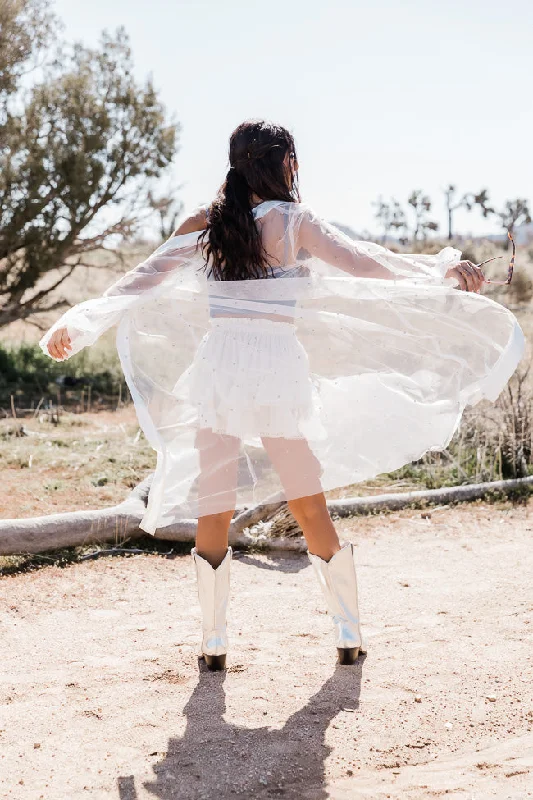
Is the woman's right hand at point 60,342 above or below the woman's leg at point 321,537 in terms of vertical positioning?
above

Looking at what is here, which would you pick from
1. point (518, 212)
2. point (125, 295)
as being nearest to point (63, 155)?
point (125, 295)

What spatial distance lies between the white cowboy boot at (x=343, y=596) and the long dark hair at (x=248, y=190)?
106 cm

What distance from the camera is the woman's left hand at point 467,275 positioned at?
2969mm

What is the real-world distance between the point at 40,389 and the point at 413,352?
7431 millimetres

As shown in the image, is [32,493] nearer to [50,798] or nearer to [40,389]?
[50,798]

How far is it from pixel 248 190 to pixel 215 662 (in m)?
1.70

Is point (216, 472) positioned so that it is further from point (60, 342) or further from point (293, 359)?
point (60, 342)

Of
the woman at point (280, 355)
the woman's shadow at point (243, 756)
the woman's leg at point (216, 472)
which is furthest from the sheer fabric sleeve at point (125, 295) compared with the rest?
the woman's shadow at point (243, 756)

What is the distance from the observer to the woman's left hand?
9.74 feet

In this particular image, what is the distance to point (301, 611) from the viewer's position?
3.73 metres

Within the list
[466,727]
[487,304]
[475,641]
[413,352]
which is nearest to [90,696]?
[466,727]

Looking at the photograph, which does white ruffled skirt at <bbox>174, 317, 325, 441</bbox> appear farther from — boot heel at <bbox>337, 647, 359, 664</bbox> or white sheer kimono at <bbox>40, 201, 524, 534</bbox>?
boot heel at <bbox>337, 647, 359, 664</bbox>

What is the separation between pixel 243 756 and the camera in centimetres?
247

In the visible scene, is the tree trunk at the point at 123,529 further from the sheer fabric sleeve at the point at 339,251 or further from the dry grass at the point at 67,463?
the sheer fabric sleeve at the point at 339,251
